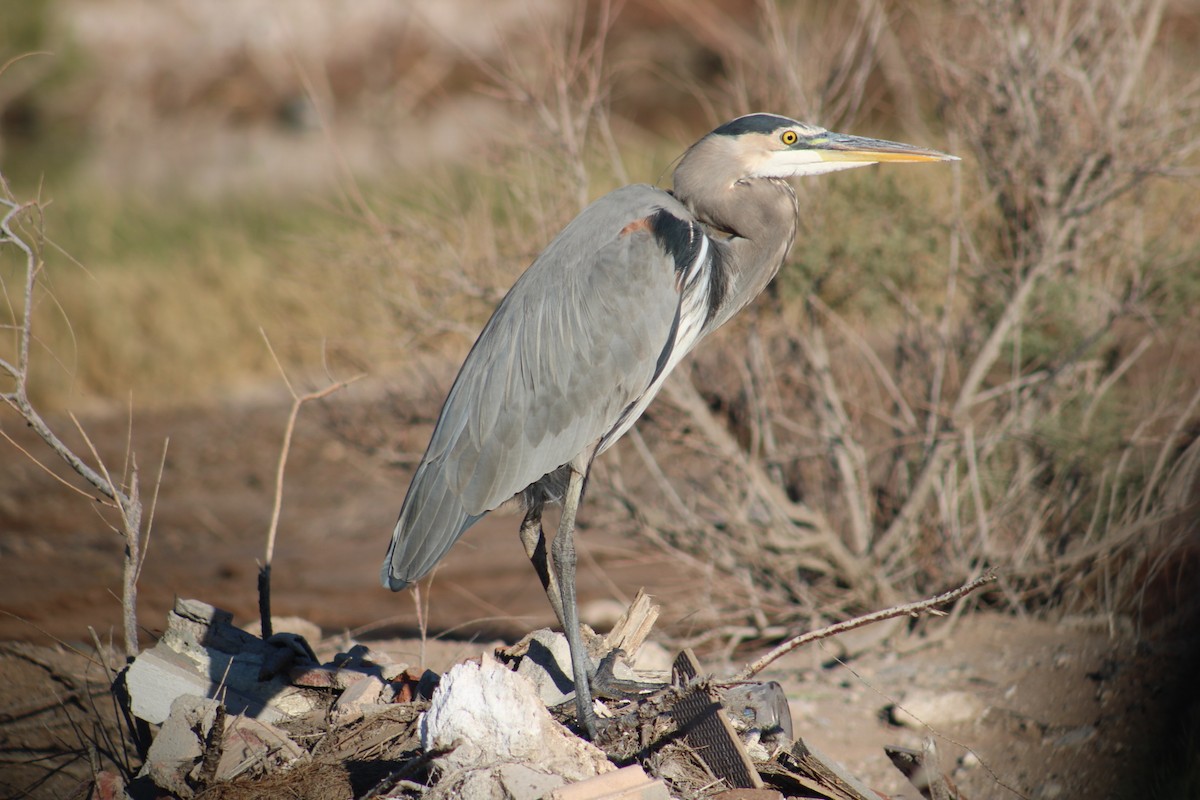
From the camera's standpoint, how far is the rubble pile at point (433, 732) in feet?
9.46

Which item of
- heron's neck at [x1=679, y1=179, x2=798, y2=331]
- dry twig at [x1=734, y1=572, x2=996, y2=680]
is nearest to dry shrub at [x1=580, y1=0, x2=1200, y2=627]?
heron's neck at [x1=679, y1=179, x2=798, y2=331]

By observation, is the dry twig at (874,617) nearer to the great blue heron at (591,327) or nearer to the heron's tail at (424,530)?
the great blue heron at (591,327)

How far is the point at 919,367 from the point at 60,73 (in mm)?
17744

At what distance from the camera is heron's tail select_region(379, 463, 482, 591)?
356 centimetres

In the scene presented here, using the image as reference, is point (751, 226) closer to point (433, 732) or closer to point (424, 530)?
point (424, 530)

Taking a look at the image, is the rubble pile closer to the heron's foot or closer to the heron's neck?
the heron's foot

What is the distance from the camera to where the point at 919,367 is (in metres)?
5.44

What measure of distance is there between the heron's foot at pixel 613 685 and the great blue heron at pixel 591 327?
0.21 metres

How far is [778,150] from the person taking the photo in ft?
12.8

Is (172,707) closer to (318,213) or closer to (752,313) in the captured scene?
(752,313)

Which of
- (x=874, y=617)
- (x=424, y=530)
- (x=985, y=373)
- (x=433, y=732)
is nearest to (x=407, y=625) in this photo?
(x=424, y=530)

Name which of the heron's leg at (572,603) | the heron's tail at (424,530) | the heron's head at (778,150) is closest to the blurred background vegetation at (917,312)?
the heron's head at (778,150)

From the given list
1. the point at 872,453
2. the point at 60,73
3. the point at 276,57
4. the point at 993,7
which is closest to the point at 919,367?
the point at 872,453

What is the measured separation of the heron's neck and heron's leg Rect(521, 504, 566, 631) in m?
0.99
